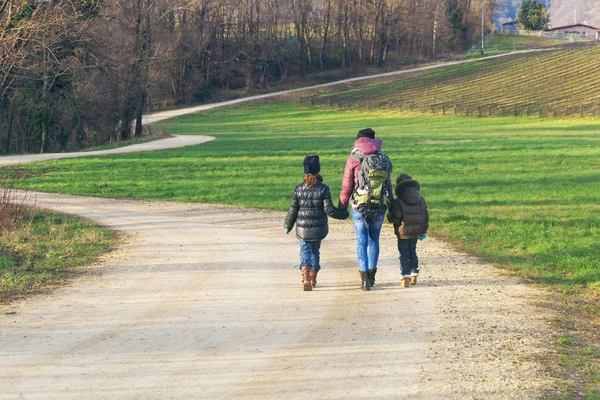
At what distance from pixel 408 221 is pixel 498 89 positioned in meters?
74.3

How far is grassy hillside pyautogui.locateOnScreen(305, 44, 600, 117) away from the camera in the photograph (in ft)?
228

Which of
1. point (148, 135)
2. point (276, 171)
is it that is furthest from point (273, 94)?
point (276, 171)

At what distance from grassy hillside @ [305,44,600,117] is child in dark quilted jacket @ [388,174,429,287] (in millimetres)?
56411

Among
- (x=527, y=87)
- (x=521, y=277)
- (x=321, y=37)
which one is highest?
(x=321, y=37)

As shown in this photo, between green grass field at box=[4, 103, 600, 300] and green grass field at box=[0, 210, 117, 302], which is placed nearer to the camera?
green grass field at box=[0, 210, 117, 302]

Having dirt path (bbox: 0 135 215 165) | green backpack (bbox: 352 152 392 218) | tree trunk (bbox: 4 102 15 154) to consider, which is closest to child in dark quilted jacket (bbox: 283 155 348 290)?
green backpack (bbox: 352 152 392 218)

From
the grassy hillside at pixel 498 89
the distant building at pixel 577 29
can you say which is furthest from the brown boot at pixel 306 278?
the distant building at pixel 577 29

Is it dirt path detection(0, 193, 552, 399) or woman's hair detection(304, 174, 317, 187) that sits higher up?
woman's hair detection(304, 174, 317, 187)

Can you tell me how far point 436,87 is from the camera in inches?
3403

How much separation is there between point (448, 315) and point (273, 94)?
83648 millimetres

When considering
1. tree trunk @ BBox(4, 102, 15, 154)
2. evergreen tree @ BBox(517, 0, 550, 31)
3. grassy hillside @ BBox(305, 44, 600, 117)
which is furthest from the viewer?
evergreen tree @ BBox(517, 0, 550, 31)

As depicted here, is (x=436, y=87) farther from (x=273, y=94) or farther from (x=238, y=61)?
(x=238, y=61)

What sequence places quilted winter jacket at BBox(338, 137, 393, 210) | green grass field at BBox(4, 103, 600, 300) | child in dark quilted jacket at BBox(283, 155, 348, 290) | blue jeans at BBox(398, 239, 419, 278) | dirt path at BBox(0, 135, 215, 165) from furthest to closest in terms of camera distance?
dirt path at BBox(0, 135, 215, 165)
green grass field at BBox(4, 103, 600, 300)
blue jeans at BBox(398, 239, 419, 278)
child in dark quilted jacket at BBox(283, 155, 348, 290)
quilted winter jacket at BBox(338, 137, 393, 210)

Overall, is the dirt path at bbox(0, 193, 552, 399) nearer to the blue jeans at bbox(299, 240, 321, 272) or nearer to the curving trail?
the curving trail
